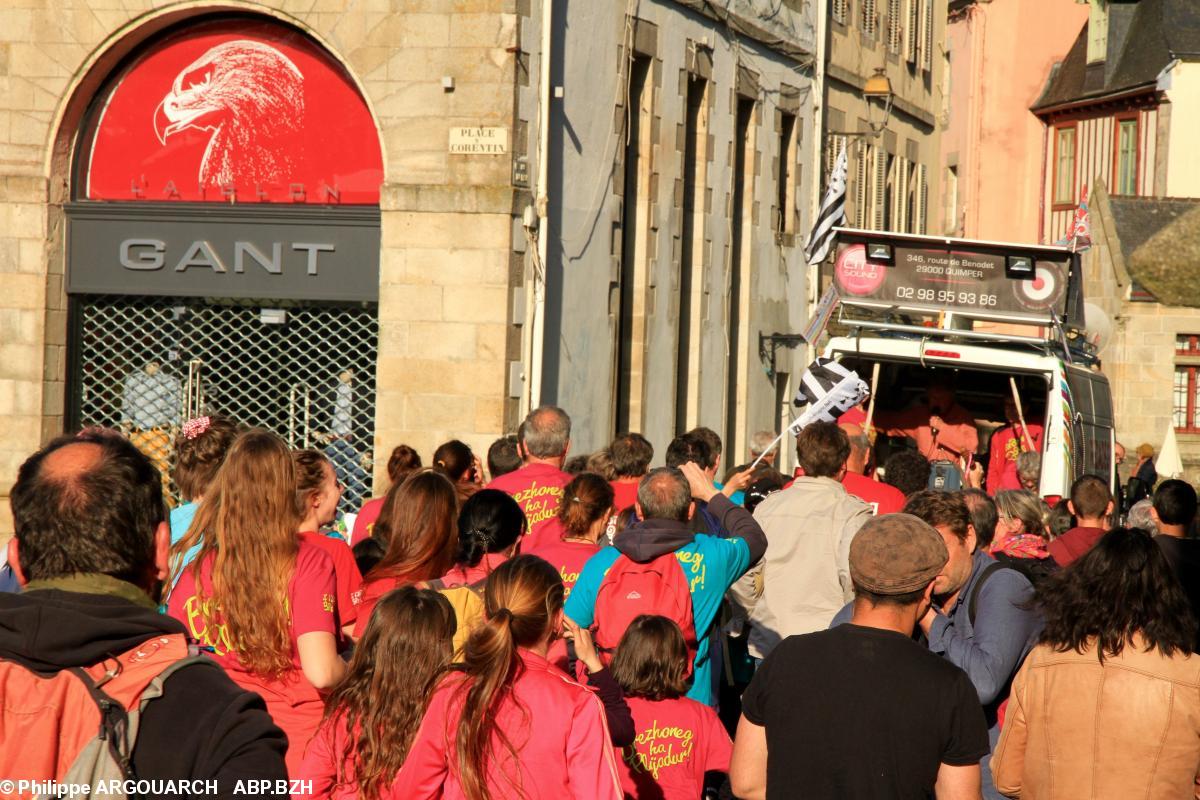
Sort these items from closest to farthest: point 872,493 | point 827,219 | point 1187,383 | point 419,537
Answer: point 419,537, point 872,493, point 827,219, point 1187,383

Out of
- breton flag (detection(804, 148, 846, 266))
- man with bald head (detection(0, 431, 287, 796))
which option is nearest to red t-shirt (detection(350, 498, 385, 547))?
man with bald head (detection(0, 431, 287, 796))

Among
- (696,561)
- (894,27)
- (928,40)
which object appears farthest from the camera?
(928,40)

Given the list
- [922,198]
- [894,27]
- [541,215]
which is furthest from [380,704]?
[922,198]

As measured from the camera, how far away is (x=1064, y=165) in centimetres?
4481

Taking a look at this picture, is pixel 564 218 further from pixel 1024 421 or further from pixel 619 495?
pixel 619 495

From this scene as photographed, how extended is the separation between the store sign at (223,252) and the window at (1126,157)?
31.6 metres

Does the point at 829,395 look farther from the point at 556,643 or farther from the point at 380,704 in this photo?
the point at 380,704

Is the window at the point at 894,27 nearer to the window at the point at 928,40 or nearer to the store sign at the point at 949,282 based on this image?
the window at the point at 928,40

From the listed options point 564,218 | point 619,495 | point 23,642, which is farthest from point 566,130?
point 23,642

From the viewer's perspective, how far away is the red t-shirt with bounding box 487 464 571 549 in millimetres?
8172

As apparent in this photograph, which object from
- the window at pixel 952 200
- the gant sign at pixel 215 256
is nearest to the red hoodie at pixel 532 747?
the gant sign at pixel 215 256

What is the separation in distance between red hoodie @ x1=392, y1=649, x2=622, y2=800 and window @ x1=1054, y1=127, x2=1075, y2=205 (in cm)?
4218

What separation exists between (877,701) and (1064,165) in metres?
42.8

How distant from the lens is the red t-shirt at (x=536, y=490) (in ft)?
26.8
